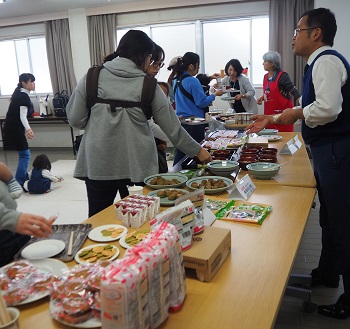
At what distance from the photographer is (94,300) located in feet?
2.87

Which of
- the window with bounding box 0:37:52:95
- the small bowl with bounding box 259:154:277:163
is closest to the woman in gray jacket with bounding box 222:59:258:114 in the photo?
the small bowl with bounding box 259:154:277:163

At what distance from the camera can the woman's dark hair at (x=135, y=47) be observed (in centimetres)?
179

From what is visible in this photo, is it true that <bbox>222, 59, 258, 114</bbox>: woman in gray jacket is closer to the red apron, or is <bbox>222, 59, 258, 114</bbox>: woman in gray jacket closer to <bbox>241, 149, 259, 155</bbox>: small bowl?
the red apron

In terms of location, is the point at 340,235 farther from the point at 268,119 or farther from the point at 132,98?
the point at 132,98

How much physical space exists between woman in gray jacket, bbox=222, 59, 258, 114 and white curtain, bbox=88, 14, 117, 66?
2819 millimetres

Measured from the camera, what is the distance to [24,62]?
297 inches

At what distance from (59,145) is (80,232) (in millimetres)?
6424

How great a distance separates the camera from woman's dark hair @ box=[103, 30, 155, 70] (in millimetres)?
1789

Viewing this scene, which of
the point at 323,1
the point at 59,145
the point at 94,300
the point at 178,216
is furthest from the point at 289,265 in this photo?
the point at 59,145

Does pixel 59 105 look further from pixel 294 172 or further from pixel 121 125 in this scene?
pixel 294 172

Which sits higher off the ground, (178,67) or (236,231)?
(178,67)

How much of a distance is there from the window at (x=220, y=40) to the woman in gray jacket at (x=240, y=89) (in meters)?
1.82

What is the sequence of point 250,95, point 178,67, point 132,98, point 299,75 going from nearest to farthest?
point 132,98 < point 178,67 < point 250,95 < point 299,75

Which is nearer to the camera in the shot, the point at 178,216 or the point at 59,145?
the point at 178,216
